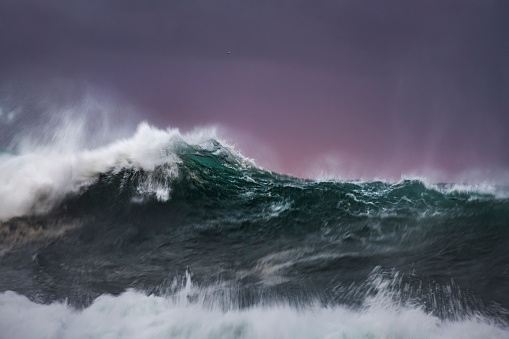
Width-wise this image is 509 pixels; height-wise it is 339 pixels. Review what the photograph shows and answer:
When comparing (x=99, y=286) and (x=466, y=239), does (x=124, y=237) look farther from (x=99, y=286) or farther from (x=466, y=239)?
(x=466, y=239)

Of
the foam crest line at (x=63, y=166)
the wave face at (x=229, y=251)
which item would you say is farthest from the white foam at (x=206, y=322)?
the foam crest line at (x=63, y=166)

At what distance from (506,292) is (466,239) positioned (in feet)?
4.08

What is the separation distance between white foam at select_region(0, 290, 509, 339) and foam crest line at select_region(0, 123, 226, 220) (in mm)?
1894

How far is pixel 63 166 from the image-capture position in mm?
6914

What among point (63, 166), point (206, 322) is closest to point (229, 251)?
point (206, 322)

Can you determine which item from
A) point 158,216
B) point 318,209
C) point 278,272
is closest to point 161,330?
point 278,272

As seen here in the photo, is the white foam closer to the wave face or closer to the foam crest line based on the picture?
the wave face

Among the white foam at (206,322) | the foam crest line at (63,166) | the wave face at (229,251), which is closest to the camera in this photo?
the white foam at (206,322)

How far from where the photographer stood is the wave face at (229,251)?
15.9ft

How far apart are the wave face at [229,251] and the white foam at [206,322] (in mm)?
23

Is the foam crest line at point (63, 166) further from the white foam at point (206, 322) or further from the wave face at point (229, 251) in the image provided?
the white foam at point (206, 322)

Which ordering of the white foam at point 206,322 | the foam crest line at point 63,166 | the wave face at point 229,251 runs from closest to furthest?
the white foam at point 206,322, the wave face at point 229,251, the foam crest line at point 63,166

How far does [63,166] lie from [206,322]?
4.17 metres

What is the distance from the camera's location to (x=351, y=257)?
6164 millimetres
